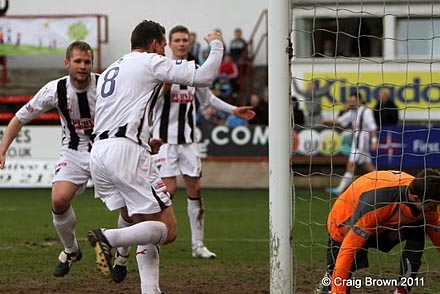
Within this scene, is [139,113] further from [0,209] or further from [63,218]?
[0,209]

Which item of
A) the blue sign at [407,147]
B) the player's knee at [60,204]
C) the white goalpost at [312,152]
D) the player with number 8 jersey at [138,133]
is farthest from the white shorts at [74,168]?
the blue sign at [407,147]

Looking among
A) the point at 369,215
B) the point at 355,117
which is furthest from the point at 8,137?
the point at 355,117

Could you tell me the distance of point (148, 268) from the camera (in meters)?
8.23

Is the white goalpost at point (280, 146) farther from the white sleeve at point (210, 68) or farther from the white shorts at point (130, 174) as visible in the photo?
the white shorts at point (130, 174)

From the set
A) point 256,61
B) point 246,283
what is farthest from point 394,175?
point 256,61

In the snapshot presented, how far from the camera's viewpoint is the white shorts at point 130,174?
7.93 metres

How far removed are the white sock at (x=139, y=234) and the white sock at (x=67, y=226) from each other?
1937mm

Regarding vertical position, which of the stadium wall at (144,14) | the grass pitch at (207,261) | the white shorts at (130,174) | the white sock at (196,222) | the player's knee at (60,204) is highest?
the stadium wall at (144,14)

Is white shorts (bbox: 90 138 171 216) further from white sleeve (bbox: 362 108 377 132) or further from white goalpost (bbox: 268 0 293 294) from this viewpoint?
white sleeve (bbox: 362 108 377 132)

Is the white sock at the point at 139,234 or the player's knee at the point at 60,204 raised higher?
the player's knee at the point at 60,204

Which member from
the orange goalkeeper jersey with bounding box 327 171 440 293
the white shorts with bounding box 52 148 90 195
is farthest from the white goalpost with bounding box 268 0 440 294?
the white shorts with bounding box 52 148 90 195

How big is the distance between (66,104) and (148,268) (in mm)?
1964

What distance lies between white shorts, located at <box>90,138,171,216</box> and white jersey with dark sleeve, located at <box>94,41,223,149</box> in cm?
9

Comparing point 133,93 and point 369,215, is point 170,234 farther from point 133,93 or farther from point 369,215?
point 369,215
